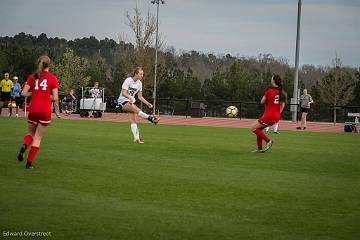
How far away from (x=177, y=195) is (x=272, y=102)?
28.5 ft

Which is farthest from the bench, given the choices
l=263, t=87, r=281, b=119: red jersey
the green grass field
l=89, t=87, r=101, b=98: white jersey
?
the green grass field

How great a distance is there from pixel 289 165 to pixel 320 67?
87.2 metres

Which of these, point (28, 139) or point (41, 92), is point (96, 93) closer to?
point (28, 139)

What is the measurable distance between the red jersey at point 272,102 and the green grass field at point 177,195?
4.86 ft

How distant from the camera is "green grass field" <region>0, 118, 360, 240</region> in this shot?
25.1ft

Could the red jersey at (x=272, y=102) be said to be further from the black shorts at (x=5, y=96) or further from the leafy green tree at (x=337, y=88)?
the leafy green tree at (x=337, y=88)

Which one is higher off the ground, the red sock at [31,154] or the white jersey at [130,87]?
the white jersey at [130,87]

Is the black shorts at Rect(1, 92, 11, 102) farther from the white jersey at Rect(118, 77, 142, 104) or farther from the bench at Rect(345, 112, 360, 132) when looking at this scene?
the bench at Rect(345, 112, 360, 132)

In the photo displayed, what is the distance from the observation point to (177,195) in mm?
9984

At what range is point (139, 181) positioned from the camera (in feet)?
37.3

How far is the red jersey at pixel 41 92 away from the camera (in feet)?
41.5

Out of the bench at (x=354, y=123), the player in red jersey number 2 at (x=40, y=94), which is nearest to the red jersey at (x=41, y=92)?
the player in red jersey number 2 at (x=40, y=94)

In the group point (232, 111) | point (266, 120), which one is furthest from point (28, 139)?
point (232, 111)

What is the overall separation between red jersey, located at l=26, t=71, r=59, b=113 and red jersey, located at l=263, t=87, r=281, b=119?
7089 millimetres
